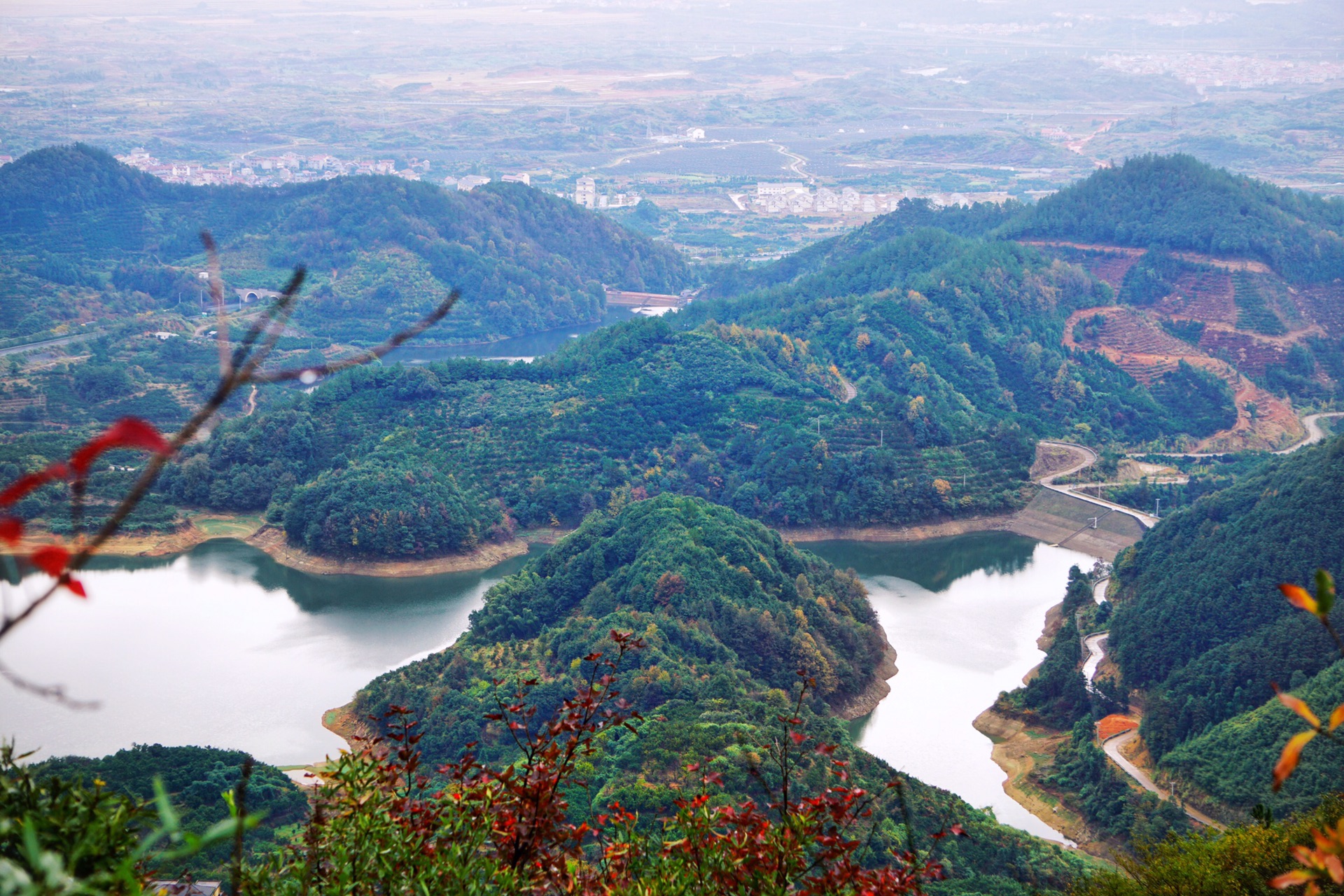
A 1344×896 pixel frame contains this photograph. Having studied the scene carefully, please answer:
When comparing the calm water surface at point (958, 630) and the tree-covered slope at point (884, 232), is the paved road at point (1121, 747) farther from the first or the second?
the tree-covered slope at point (884, 232)

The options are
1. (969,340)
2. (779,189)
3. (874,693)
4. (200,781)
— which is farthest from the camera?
(779,189)

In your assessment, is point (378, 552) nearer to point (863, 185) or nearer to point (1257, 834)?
point (1257, 834)

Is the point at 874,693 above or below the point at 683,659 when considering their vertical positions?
below

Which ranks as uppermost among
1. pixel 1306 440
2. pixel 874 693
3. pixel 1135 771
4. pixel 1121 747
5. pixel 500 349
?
pixel 1135 771

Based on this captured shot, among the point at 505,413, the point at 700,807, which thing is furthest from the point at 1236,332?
the point at 700,807

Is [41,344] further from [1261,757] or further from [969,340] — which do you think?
[1261,757]

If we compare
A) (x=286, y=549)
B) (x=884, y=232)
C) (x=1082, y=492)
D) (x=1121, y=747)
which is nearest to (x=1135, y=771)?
(x=1121, y=747)

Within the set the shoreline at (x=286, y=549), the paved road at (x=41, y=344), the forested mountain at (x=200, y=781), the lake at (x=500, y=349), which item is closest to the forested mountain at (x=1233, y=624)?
the forested mountain at (x=200, y=781)
